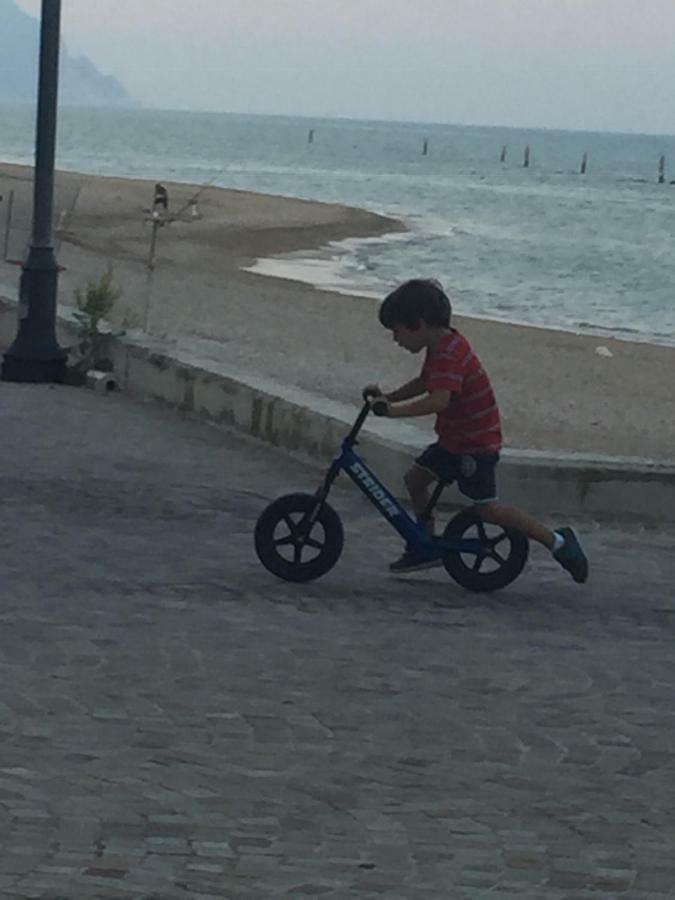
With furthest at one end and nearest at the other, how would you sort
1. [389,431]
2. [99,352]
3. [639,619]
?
1. [99,352]
2. [389,431]
3. [639,619]

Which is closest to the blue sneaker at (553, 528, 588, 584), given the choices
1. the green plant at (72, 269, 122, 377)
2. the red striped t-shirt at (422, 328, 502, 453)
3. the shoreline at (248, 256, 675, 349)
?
the red striped t-shirt at (422, 328, 502, 453)

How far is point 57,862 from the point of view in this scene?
4.50 m

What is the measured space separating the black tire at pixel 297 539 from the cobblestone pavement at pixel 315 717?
0.10m

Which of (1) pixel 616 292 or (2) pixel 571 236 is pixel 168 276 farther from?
(2) pixel 571 236

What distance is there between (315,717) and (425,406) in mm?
1822

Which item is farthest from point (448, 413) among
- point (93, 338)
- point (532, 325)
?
point (532, 325)

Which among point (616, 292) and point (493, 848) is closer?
point (493, 848)

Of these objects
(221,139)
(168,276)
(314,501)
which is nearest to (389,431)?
(314,501)

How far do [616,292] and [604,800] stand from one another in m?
33.1

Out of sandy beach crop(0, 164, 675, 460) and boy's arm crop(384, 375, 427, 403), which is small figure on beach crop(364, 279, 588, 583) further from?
sandy beach crop(0, 164, 675, 460)

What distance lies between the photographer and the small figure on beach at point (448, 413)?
7.35 meters

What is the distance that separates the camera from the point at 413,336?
24.4 ft

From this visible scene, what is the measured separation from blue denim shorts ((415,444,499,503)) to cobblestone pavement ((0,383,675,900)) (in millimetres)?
439

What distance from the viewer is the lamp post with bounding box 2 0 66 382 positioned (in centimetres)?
1286
